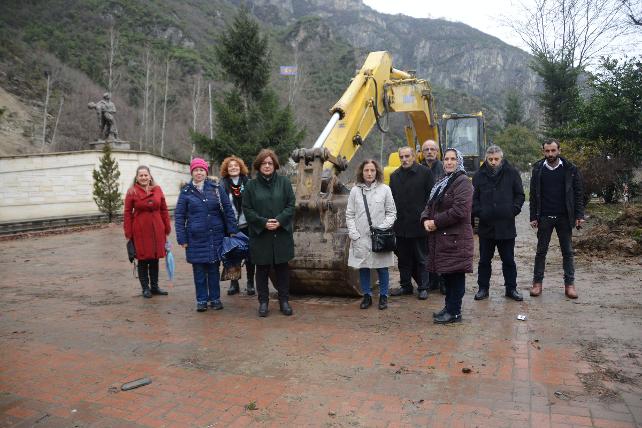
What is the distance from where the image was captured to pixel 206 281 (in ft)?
19.9

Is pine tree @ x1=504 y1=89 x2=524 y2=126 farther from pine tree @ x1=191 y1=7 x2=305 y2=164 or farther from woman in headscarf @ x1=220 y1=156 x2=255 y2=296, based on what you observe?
woman in headscarf @ x1=220 y1=156 x2=255 y2=296

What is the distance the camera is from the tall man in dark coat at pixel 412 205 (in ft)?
20.3

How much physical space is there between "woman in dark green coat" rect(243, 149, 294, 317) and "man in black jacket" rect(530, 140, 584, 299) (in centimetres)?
311

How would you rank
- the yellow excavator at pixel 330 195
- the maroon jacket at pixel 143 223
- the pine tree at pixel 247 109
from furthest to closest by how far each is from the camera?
the pine tree at pixel 247 109 → the maroon jacket at pixel 143 223 → the yellow excavator at pixel 330 195

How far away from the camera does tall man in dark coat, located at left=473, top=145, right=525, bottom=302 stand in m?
5.97

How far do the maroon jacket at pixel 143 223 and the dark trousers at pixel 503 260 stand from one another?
4.14 metres

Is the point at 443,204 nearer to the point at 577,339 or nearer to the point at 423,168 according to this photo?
the point at 423,168

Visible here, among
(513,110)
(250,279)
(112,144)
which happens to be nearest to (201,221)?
(250,279)

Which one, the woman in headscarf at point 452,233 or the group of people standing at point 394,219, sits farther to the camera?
the group of people standing at point 394,219

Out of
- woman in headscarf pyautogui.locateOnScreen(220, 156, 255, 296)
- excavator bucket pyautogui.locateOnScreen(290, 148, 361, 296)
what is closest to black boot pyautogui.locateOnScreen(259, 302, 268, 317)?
excavator bucket pyautogui.locateOnScreen(290, 148, 361, 296)

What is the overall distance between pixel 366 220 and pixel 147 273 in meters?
3.23

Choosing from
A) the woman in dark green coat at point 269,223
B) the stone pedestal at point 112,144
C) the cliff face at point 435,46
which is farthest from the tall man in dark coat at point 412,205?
the cliff face at point 435,46

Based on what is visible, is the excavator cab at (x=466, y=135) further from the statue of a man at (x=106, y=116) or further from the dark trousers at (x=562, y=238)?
the statue of a man at (x=106, y=116)

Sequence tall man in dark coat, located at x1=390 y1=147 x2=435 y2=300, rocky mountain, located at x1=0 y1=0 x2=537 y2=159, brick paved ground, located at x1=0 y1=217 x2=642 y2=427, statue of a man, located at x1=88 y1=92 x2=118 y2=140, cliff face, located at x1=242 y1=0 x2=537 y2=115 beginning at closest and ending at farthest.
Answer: brick paved ground, located at x1=0 y1=217 x2=642 y2=427, tall man in dark coat, located at x1=390 y1=147 x2=435 y2=300, statue of a man, located at x1=88 y1=92 x2=118 y2=140, rocky mountain, located at x1=0 y1=0 x2=537 y2=159, cliff face, located at x1=242 y1=0 x2=537 y2=115
